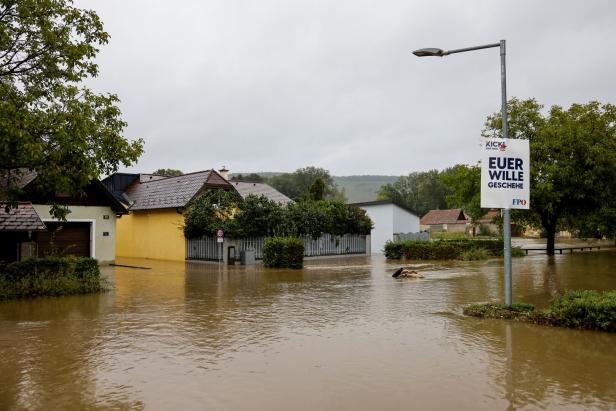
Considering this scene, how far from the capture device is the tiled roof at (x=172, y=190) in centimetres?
2977

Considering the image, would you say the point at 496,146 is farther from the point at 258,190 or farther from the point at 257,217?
the point at 258,190

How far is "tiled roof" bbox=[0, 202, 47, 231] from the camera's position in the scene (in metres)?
17.1

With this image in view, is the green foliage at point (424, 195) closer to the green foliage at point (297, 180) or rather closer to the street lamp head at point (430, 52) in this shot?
the green foliage at point (297, 180)

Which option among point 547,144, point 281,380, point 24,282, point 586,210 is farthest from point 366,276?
point 586,210

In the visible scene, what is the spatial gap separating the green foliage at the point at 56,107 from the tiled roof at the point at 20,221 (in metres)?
4.57

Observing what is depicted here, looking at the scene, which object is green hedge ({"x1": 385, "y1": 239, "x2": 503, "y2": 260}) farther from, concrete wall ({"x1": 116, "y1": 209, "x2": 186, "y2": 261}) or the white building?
concrete wall ({"x1": 116, "y1": 209, "x2": 186, "y2": 261})

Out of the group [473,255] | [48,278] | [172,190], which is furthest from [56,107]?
[473,255]

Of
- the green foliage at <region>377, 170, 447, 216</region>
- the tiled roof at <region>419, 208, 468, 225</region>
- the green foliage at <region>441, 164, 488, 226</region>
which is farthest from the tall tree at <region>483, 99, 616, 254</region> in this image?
the green foliage at <region>377, 170, 447, 216</region>

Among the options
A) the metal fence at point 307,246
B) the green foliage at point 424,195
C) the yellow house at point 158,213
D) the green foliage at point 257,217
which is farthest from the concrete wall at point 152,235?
the green foliage at point 424,195

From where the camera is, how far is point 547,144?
97.8 ft

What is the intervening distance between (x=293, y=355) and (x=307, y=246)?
906 inches

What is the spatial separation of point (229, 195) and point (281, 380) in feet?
72.8

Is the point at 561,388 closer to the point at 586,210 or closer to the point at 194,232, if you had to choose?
the point at 194,232

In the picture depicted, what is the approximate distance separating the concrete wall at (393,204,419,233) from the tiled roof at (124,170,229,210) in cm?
1440
